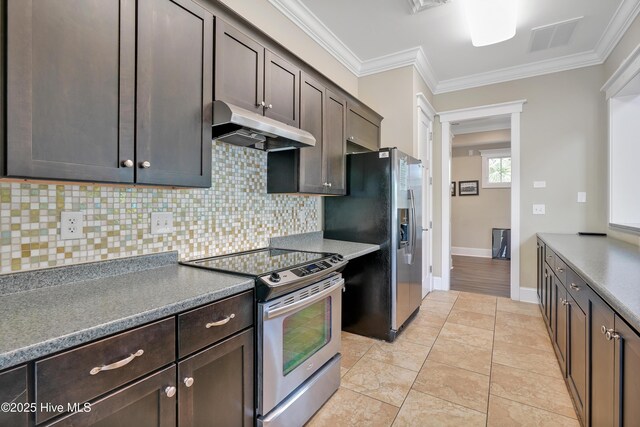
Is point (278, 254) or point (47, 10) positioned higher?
point (47, 10)

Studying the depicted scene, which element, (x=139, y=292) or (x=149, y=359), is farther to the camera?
(x=139, y=292)

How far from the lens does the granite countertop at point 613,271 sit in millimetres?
1071

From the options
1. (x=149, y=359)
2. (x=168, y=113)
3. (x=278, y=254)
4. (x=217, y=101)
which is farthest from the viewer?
(x=278, y=254)

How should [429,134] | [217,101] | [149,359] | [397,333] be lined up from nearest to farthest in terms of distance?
[149,359] < [217,101] < [397,333] < [429,134]

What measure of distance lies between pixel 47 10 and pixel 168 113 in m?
0.48

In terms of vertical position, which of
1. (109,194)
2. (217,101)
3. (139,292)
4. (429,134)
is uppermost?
(429,134)

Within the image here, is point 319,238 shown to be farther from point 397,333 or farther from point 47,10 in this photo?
point 47,10

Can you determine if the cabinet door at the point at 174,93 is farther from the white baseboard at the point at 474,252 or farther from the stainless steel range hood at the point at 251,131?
the white baseboard at the point at 474,252

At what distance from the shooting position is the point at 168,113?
→ 1.39 meters

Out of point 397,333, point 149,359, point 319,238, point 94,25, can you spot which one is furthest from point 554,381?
point 94,25

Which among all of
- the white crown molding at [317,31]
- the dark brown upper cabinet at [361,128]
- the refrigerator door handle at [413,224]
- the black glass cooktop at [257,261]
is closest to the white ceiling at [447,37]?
the white crown molding at [317,31]

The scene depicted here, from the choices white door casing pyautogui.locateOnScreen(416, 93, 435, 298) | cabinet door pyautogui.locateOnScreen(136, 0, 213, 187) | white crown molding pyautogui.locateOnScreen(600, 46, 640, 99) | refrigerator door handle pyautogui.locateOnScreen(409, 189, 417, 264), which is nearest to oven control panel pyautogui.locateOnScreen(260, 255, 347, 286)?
cabinet door pyautogui.locateOnScreen(136, 0, 213, 187)

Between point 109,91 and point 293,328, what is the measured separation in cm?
135

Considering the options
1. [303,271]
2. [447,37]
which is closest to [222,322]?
[303,271]
